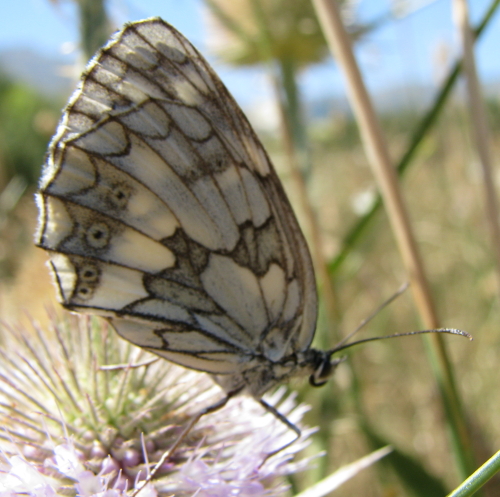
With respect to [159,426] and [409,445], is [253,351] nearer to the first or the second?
[159,426]

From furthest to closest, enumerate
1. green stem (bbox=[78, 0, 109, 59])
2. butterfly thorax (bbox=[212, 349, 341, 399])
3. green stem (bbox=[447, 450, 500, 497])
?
green stem (bbox=[78, 0, 109, 59]), butterfly thorax (bbox=[212, 349, 341, 399]), green stem (bbox=[447, 450, 500, 497])

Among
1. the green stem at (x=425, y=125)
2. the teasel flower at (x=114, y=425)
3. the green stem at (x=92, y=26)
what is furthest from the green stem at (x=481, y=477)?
the green stem at (x=92, y=26)

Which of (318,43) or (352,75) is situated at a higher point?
(318,43)

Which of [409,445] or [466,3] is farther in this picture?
[409,445]

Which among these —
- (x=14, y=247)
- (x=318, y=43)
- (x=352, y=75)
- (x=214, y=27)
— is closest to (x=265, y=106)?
(x=214, y=27)

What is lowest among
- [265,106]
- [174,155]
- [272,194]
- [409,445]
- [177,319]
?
[409,445]

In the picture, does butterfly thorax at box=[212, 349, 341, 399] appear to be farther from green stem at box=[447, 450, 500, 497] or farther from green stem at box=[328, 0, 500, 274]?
green stem at box=[447, 450, 500, 497]

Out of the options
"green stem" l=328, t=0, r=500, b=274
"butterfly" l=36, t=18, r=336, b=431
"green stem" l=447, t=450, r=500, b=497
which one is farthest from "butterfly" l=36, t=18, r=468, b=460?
"green stem" l=447, t=450, r=500, b=497
